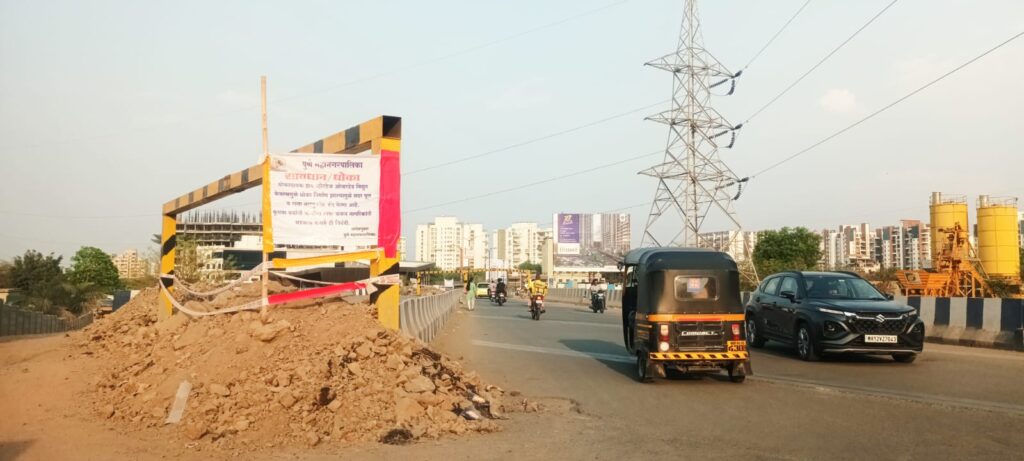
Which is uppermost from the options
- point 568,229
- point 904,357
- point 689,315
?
point 568,229

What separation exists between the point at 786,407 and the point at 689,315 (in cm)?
233

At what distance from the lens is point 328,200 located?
28.9ft

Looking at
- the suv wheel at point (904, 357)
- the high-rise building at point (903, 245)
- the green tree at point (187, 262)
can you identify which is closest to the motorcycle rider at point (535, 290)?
the green tree at point (187, 262)

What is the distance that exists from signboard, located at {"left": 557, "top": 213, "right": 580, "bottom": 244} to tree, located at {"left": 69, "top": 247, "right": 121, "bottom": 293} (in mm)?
59850

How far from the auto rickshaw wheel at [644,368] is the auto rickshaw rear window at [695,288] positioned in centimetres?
104

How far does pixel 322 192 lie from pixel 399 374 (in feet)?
8.27

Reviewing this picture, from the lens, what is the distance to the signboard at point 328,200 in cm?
871

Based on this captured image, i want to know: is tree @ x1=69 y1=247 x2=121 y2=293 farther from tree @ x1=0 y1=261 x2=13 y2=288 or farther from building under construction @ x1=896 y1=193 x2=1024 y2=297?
building under construction @ x1=896 y1=193 x2=1024 y2=297

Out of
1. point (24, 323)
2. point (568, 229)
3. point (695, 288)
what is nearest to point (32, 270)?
point (24, 323)

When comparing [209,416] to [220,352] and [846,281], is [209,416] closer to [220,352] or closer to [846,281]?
[220,352]

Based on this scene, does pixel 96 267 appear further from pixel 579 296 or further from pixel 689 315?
pixel 689 315

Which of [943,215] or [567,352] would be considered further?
[943,215]

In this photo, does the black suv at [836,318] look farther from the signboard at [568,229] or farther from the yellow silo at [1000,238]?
the signboard at [568,229]

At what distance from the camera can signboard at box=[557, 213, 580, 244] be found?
365 ft
